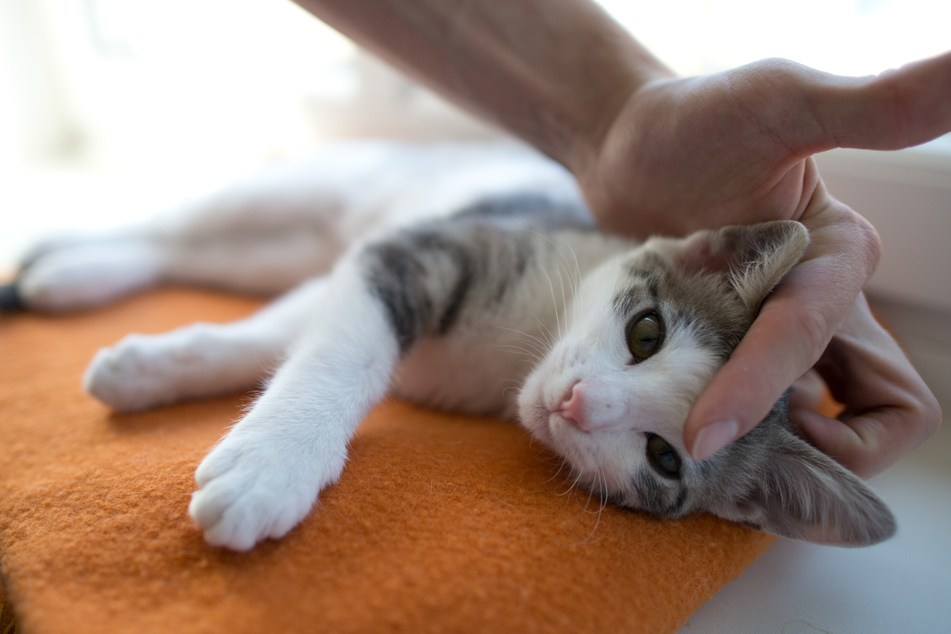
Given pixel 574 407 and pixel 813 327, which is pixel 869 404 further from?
pixel 574 407

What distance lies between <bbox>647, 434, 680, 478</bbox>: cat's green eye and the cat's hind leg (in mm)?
655

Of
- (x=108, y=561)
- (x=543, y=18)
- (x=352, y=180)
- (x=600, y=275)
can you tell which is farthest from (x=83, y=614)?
(x=352, y=180)

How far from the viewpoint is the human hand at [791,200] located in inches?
25.6

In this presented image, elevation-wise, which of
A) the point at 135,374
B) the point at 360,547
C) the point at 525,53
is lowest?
the point at 135,374

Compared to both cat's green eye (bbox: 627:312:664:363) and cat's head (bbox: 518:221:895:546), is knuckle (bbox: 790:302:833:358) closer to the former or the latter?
cat's head (bbox: 518:221:895:546)

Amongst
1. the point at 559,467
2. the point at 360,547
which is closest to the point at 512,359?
the point at 559,467

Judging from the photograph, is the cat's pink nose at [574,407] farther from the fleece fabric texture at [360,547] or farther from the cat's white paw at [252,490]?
the cat's white paw at [252,490]

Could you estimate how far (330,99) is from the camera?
7.86ft

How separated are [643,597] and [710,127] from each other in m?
0.69

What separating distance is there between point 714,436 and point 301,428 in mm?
506

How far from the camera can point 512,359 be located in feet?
3.48

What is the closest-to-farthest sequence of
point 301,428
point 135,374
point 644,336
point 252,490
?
point 252,490, point 301,428, point 644,336, point 135,374

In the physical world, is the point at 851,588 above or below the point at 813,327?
below

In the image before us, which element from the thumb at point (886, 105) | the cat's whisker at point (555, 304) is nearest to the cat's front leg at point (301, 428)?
the cat's whisker at point (555, 304)
